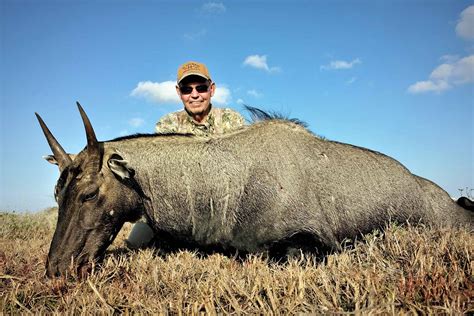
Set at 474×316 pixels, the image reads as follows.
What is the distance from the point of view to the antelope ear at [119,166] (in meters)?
4.25

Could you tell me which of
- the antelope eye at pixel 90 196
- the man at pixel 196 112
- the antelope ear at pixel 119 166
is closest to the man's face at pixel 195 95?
the man at pixel 196 112

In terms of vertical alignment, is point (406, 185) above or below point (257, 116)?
below

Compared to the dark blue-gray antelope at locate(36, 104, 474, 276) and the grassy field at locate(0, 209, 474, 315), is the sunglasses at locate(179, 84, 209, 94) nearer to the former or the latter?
the dark blue-gray antelope at locate(36, 104, 474, 276)

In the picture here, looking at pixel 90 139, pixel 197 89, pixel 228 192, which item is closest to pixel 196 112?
pixel 197 89

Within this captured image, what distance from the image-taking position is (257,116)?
5.35 metres

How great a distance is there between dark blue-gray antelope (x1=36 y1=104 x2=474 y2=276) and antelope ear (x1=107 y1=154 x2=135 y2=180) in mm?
11

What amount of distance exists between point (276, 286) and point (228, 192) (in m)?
1.84

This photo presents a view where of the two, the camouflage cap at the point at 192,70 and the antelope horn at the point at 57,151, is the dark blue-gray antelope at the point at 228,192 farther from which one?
the camouflage cap at the point at 192,70

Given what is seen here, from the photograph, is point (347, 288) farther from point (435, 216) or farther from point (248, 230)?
point (435, 216)

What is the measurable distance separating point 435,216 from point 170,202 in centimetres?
364

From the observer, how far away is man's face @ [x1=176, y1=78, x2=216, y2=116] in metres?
7.46

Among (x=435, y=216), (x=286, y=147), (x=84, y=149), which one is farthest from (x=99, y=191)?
(x=435, y=216)

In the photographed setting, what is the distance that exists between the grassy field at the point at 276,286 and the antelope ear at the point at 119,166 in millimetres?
953

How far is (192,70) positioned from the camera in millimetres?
7250
